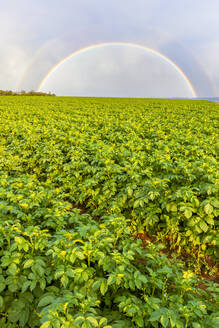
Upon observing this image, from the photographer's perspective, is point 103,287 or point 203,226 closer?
point 103,287

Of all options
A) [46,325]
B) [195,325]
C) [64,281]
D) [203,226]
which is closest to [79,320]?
[46,325]

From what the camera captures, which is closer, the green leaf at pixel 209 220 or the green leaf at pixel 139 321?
the green leaf at pixel 139 321

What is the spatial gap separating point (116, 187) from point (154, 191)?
1.07 meters

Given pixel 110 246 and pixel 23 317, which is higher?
pixel 110 246

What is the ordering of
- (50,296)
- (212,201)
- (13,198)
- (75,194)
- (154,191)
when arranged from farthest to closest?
(75,194) → (154,191) → (13,198) → (212,201) → (50,296)

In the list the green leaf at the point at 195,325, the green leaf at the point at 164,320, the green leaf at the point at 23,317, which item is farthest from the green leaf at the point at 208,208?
the green leaf at the point at 23,317

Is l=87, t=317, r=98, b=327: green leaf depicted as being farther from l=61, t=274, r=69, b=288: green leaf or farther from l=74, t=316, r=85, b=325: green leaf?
l=61, t=274, r=69, b=288: green leaf

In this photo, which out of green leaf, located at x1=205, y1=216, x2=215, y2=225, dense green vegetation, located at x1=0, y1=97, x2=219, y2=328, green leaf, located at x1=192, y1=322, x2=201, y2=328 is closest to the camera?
green leaf, located at x1=192, y1=322, x2=201, y2=328

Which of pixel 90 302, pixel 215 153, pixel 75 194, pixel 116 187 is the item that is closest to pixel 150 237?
pixel 116 187

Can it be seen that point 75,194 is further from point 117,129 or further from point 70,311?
point 117,129

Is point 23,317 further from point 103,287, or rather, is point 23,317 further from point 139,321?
point 139,321

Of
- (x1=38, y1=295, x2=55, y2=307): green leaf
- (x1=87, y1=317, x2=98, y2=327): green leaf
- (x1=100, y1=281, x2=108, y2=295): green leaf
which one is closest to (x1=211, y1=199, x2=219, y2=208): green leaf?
(x1=100, y1=281, x2=108, y2=295): green leaf

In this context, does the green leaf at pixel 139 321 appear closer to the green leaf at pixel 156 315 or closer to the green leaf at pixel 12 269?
the green leaf at pixel 156 315

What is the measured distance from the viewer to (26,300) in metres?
1.91
